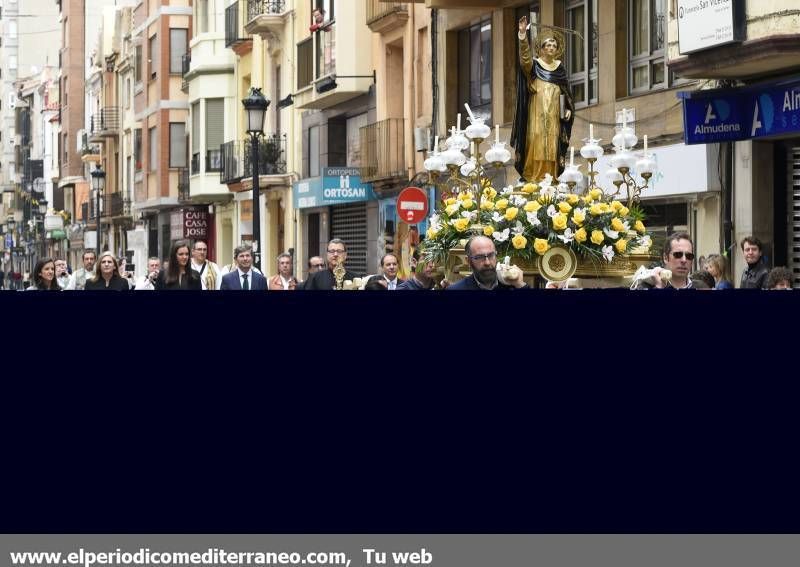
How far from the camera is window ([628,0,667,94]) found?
22.5 metres

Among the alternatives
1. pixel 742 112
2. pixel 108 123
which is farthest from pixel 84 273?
pixel 108 123

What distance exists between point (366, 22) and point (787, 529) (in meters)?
28.1

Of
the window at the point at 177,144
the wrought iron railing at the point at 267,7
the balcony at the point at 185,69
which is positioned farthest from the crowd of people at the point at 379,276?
the window at the point at 177,144

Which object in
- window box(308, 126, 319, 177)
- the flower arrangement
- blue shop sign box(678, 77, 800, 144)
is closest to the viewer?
the flower arrangement

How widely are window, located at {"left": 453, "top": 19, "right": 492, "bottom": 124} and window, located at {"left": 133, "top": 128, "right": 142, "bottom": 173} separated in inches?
1268

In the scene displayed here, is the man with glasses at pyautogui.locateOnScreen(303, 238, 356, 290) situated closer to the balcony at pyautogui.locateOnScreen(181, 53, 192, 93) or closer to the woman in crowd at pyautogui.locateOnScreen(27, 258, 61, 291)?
the woman in crowd at pyautogui.locateOnScreen(27, 258, 61, 291)

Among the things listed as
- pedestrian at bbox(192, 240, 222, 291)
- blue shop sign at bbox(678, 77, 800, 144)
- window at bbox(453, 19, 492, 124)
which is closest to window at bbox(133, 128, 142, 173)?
window at bbox(453, 19, 492, 124)

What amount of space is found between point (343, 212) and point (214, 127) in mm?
13201

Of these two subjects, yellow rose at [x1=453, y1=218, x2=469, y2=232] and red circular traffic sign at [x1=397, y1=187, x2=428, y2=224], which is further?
red circular traffic sign at [x1=397, y1=187, x2=428, y2=224]

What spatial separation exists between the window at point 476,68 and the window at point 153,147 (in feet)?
94.8

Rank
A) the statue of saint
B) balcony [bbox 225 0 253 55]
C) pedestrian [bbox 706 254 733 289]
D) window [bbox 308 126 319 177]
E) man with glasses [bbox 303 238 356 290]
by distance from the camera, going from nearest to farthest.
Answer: pedestrian [bbox 706 254 733 289] → the statue of saint → man with glasses [bbox 303 238 356 290] → window [bbox 308 126 319 177] → balcony [bbox 225 0 253 55]

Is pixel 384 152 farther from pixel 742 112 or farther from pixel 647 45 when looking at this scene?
pixel 742 112

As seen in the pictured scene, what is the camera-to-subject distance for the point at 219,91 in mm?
49812

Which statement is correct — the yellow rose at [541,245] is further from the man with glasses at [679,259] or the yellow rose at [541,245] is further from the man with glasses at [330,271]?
the man with glasses at [330,271]
